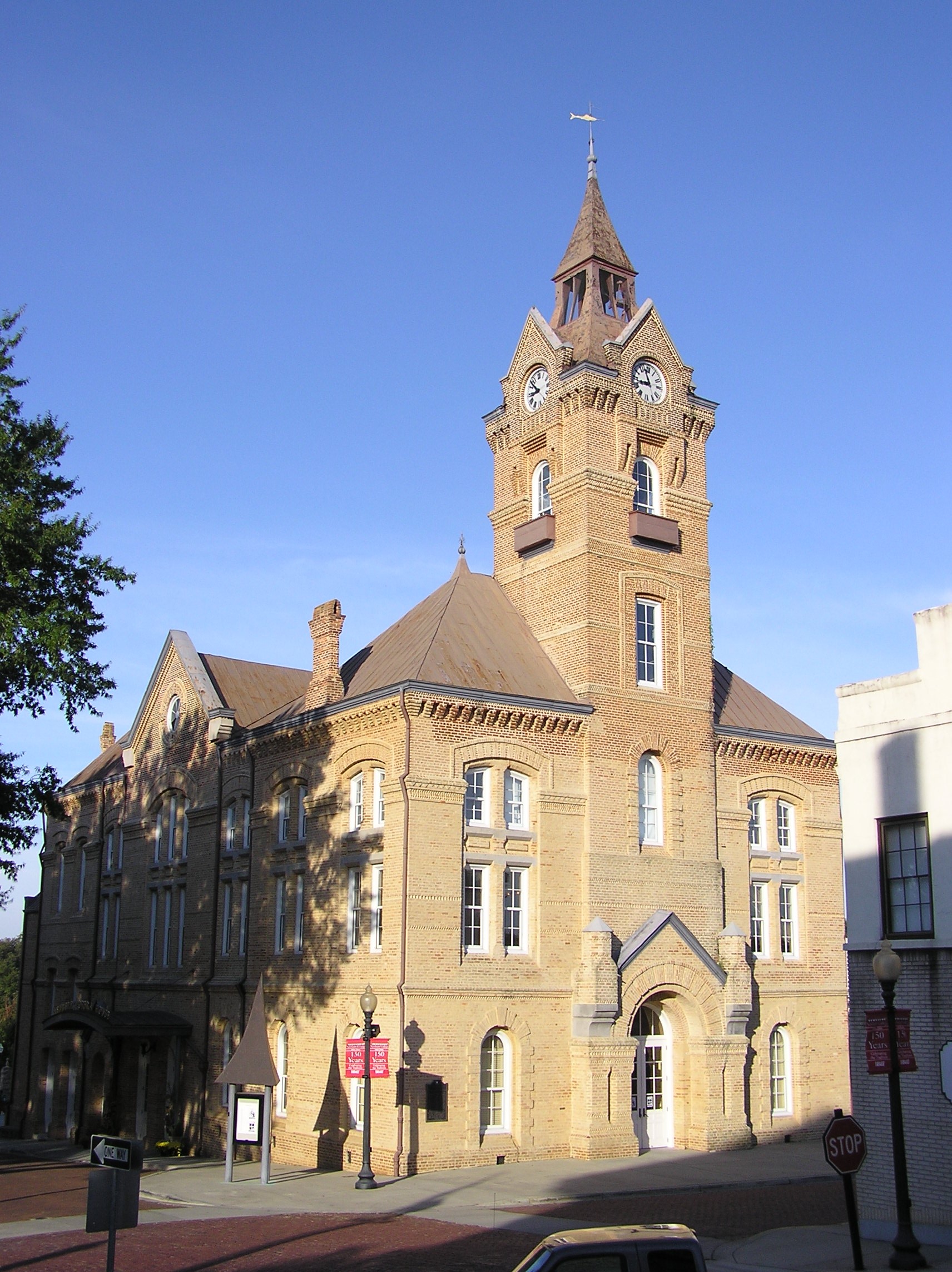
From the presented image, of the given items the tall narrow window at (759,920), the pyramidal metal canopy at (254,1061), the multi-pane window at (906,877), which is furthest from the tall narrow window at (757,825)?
the multi-pane window at (906,877)

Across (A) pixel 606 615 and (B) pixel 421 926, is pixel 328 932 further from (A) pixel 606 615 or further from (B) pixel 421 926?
(A) pixel 606 615

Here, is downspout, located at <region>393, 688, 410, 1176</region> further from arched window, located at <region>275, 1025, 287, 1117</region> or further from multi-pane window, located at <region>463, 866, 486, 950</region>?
arched window, located at <region>275, 1025, 287, 1117</region>

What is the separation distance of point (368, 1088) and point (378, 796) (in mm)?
6997

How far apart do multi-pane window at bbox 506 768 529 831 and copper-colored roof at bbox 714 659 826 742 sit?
6529mm

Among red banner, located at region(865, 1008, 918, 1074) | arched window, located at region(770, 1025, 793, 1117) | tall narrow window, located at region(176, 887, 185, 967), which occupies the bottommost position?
arched window, located at region(770, 1025, 793, 1117)

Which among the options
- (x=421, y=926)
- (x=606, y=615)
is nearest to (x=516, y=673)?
(x=606, y=615)

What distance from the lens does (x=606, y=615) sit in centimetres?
3200

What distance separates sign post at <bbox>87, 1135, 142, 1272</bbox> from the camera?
10.8 metres

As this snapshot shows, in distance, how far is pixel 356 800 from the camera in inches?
1198

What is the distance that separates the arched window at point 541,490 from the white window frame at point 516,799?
801cm

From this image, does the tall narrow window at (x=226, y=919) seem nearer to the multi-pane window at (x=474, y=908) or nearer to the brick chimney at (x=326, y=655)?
the brick chimney at (x=326, y=655)

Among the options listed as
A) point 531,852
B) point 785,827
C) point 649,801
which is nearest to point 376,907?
point 531,852

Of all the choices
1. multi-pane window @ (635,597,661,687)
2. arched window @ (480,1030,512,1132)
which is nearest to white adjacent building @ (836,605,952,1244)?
arched window @ (480,1030,512,1132)

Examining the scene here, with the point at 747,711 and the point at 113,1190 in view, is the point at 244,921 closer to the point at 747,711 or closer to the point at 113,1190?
the point at 747,711
